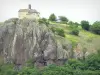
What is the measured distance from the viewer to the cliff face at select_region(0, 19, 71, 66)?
123188 millimetres

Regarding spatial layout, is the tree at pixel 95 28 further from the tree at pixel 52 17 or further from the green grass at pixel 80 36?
the tree at pixel 52 17

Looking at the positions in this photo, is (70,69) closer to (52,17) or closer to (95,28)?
(95,28)

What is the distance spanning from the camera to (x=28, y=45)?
12519 cm

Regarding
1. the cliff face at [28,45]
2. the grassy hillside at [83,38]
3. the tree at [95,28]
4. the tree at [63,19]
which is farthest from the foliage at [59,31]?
the tree at [63,19]

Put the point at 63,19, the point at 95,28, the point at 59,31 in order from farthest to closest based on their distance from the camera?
1. the point at 63,19
2. the point at 95,28
3. the point at 59,31

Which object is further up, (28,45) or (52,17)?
(52,17)

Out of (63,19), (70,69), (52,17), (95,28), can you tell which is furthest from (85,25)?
→ (70,69)

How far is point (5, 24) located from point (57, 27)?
11.6 meters

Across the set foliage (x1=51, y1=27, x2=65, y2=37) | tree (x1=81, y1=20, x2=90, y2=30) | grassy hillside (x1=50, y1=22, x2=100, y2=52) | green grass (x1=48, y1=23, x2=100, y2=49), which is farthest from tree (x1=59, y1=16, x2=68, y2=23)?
foliage (x1=51, y1=27, x2=65, y2=37)

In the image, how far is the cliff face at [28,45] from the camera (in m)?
123

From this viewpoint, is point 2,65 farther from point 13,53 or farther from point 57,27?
point 57,27

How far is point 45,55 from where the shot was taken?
123 m

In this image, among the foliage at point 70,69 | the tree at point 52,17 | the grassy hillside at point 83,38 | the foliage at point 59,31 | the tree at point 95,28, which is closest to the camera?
the foliage at point 70,69

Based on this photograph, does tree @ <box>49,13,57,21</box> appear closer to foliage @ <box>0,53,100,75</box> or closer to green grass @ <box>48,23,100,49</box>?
green grass @ <box>48,23,100,49</box>
